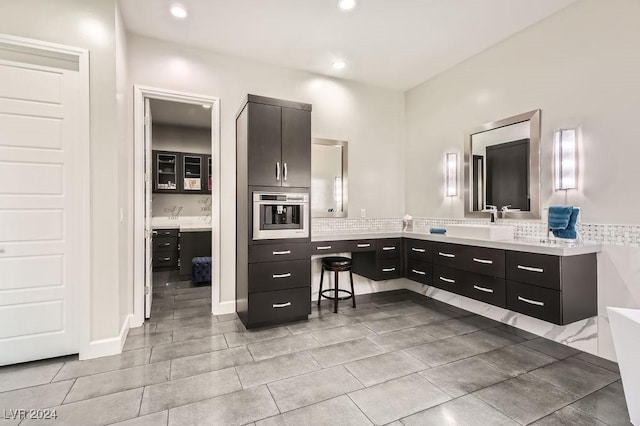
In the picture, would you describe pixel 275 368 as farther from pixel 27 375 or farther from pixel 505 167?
pixel 505 167

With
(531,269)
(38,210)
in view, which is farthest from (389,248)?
(38,210)

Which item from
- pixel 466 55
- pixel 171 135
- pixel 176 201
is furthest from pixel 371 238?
pixel 171 135

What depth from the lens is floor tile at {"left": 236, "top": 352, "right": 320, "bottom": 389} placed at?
2176 mm

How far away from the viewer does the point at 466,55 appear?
366 cm

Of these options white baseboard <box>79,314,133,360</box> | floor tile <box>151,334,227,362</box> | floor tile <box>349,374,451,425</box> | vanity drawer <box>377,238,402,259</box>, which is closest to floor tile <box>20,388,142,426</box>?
floor tile <box>151,334,227,362</box>

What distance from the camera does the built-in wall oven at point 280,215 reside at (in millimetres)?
3091

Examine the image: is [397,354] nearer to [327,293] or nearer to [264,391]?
[264,391]

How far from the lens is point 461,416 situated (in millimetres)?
1793

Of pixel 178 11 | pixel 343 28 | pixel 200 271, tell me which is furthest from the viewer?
pixel 200 271

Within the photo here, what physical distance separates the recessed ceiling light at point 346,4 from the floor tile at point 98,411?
341cm

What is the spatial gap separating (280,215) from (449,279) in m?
2.00

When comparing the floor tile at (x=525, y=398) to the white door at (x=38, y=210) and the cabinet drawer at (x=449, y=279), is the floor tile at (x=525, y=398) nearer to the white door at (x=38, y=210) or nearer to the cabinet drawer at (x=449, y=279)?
the cabinet drawer at (x=449, y=279)

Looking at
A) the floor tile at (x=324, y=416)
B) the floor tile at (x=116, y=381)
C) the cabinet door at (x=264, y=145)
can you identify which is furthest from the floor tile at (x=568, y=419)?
the cabinet door at (x=264, y=145)

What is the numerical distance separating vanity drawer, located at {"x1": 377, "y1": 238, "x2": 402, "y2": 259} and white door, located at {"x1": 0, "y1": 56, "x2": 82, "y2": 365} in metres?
3.08
